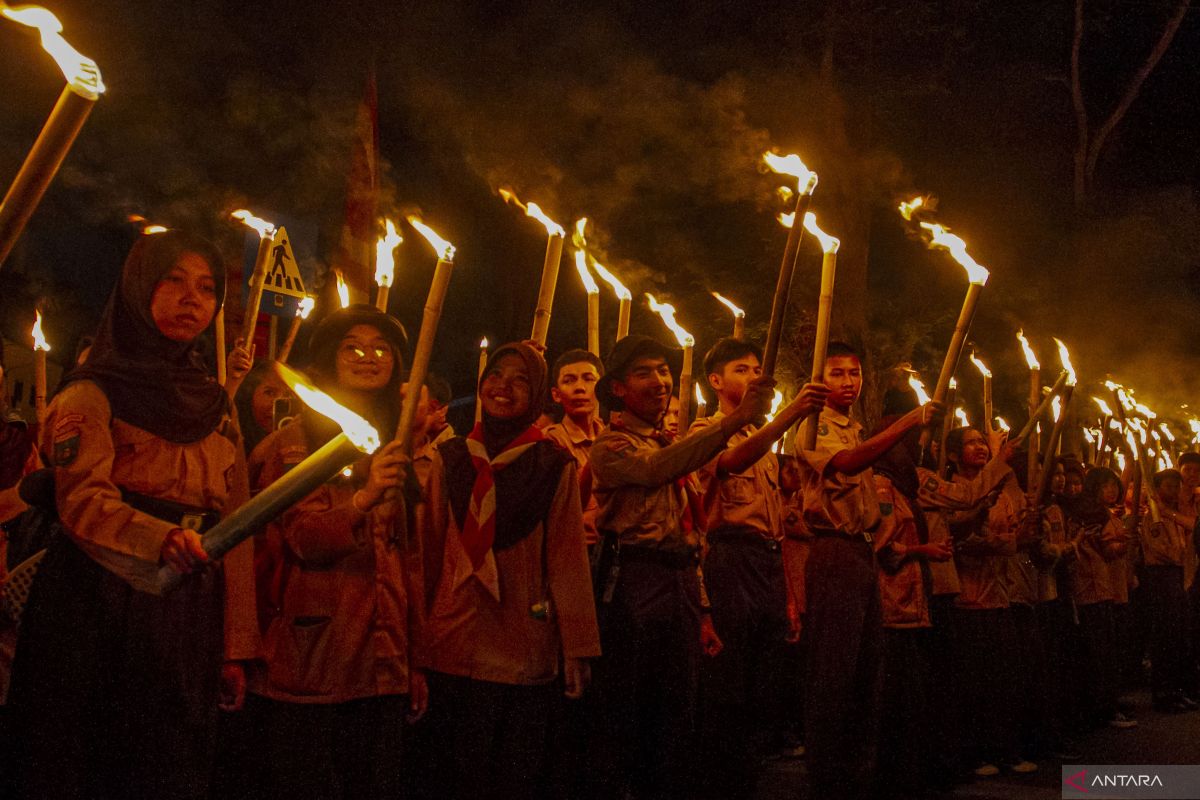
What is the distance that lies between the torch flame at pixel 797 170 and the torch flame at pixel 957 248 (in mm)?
741

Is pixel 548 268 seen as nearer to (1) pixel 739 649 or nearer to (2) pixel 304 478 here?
(1) pixel 739 649

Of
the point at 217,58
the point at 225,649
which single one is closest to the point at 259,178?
the point at 217,58

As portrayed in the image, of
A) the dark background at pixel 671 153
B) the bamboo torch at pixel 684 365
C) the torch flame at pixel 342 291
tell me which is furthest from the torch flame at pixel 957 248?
the dark background at pixel 671 153

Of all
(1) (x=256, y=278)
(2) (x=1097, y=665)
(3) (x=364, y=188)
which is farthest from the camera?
(2) (x=1097, y=665)

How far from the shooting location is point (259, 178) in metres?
9.81

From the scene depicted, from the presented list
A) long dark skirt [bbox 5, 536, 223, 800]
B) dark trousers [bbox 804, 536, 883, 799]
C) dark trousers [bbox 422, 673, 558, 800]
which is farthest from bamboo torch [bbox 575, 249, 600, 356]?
long dark skirt [bbox 5, 536, 223, 800]

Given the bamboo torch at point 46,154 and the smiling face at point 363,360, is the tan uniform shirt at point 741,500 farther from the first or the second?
the bamboo torch at point 46,154

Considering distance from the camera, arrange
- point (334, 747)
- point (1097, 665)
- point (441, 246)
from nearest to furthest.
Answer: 1. point (441, 246)
2. point (334, 747)
3. point (1097, 665)

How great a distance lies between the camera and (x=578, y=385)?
5852 mm

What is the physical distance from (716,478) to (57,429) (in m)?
3.24

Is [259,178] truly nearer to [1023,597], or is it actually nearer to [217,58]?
[217,58]

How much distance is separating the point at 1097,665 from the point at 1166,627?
2.01 metres

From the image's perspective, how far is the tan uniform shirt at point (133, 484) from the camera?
2.77 meters

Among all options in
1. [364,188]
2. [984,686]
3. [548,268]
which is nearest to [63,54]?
[548,268]
